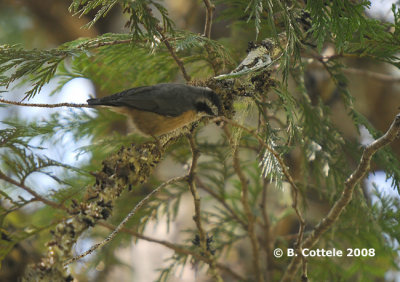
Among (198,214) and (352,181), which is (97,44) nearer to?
(198,214)

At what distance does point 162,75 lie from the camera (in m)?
1.62

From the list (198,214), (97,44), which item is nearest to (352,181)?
(198,214)

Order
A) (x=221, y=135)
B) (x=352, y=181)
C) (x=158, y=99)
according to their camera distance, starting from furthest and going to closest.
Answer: (x=221, y=135), (x=158, y=99), (x=352, y=181)

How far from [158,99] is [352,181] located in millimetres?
640

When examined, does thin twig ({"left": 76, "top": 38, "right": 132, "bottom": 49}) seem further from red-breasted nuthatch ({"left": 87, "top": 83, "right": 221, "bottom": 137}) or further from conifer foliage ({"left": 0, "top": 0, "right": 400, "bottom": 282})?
red-breasted nuthatch ({"left": 87, "top": 83, "right": 221, "bottom": 137})

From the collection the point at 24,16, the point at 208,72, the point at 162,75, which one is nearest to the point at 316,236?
the point at 208,72

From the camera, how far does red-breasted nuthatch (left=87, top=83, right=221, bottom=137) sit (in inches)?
49.4

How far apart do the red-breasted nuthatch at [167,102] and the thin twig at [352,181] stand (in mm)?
456

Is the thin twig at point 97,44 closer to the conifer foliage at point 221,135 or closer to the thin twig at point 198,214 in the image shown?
the conifer foliage at point 221,135

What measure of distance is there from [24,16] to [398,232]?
3.58 meters

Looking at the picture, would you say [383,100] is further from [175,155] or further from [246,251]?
[175,155]

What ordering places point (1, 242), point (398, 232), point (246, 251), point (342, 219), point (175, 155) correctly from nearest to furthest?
1. point (1, 242)
2. point (398, 232)
3. point (342, 219)
4. point (175, 155)
5. point (246, 251)

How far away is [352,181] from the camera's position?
1.14m

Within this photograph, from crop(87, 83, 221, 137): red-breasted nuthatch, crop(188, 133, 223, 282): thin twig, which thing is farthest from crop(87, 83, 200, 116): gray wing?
crop(188, 133, 223, 282): thin twig
